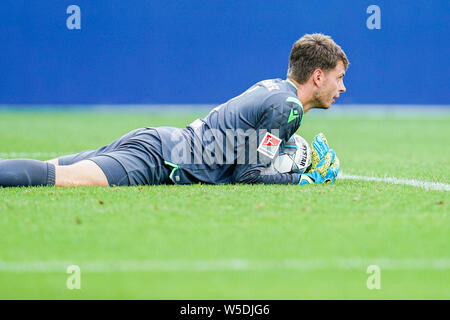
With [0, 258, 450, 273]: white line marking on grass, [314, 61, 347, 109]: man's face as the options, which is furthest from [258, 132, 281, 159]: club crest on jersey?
[0, 258, 450, 273]: white line marking on grass

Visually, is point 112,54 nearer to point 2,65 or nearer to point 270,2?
point 2,65

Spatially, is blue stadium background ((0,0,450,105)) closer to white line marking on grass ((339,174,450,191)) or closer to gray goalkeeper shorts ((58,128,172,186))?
white line marking on grass ((339,174,450,191))

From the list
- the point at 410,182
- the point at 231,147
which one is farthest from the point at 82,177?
the point at 410,182

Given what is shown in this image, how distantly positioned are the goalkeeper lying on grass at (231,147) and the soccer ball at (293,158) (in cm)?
7

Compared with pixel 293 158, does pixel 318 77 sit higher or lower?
higher

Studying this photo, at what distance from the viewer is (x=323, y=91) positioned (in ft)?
15.8

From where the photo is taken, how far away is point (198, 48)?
15984 mm

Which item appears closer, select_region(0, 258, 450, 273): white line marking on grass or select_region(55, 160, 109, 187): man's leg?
select_region(0, 258, 450, 273): white line marking on grass

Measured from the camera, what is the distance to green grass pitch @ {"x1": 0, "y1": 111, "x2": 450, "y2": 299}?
2566mm

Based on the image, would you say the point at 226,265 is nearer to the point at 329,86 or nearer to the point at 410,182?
the point at 329,86

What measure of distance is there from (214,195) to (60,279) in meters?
1.76

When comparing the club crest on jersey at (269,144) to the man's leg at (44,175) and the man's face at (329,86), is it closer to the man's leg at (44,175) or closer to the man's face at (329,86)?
the man's face at (329,86)

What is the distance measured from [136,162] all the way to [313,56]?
56.7 inches

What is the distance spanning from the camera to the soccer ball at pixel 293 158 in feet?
16.1
